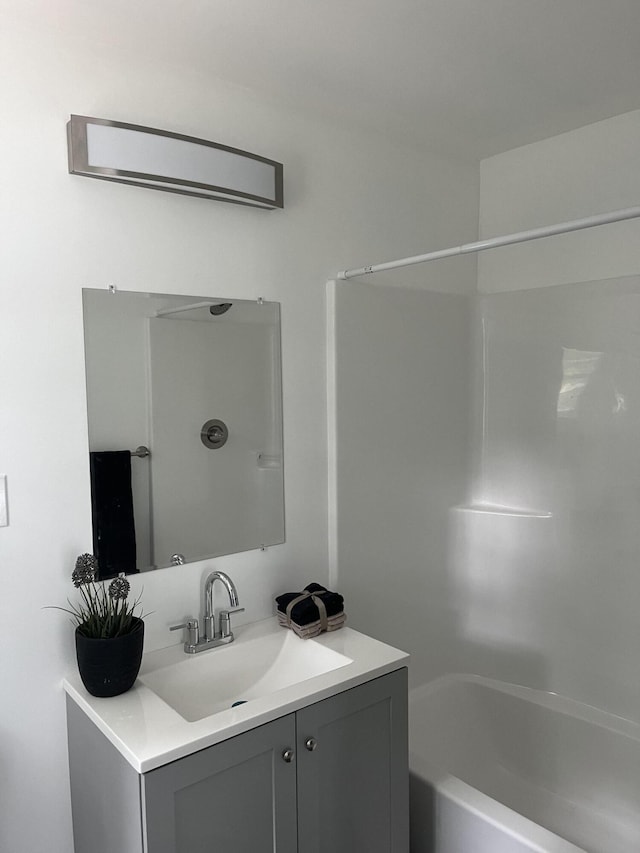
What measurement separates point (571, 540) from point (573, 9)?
170 cm

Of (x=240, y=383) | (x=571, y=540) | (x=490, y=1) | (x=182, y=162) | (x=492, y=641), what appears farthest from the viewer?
(x=492, y=641)

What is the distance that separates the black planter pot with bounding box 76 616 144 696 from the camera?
1.62 meters

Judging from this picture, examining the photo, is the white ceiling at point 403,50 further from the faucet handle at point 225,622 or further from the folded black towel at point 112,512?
the faucet handle at point 225,622

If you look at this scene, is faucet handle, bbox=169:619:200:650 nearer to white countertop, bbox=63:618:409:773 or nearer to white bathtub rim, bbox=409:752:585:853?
white countertop, bbox=63:618:409:773

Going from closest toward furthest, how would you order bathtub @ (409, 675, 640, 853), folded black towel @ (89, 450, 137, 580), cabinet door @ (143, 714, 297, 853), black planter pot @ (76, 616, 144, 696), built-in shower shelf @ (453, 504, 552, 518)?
cabinet door @ (143, 714, 297, 853) → black planter pot @ (76, 616, 144, 696) → folded black towel @ (89, 450, 137, 580) → bathtub @ (409, 675, 640, 853) → built-in shower shelf @ (453, 504, 552, 518)

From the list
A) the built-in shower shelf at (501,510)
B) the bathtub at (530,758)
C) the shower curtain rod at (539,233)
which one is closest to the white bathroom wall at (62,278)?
the shower curtain rod at (539,233)

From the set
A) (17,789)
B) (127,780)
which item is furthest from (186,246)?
(17,789)

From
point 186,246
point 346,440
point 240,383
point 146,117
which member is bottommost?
point 346,440

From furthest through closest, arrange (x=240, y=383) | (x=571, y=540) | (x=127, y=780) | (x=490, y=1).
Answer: (x=571, y=540), (x=240, y=383), (x=490, y=1), (x=127, y=780)

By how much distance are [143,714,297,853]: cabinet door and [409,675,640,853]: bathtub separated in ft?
1.88

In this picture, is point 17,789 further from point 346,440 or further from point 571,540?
point 571,540

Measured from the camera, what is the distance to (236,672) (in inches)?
76.2

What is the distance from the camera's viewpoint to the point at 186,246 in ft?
6.36

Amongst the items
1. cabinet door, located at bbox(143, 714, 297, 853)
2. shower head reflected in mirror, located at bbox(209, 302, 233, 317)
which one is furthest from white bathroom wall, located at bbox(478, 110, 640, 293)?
cabinet door, located at bbox(143, 714, 297, 853)
